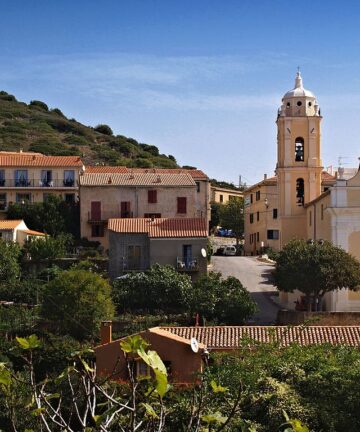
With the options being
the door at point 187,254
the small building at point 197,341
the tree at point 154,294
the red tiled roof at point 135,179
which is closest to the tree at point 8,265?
the tree at point 154,294

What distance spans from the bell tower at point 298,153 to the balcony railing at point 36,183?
16.5 m

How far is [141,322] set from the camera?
37188 mm

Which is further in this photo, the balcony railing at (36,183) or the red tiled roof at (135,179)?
the balcony railing at (36,183)

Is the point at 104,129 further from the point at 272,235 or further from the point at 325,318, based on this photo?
the point at 325,318

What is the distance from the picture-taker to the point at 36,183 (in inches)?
2360

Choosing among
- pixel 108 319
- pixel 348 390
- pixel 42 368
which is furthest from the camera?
pixel 108 319

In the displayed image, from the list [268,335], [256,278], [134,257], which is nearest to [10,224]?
[134,257]

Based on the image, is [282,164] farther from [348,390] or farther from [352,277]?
[348,390]

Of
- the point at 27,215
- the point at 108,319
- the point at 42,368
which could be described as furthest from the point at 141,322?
the point at 27,215

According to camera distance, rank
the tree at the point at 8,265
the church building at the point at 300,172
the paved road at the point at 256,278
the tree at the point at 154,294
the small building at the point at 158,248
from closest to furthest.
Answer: the tree at the point at 154,294 → the paved road at the point at 256,278 → the tree at the point at 8,265 → the small building at the point at 158,248 → the church building at the point at 300,172

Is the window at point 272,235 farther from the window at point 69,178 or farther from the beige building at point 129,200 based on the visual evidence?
the window at point 69,178

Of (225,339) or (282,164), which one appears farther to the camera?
(282,164)

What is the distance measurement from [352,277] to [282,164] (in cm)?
1135

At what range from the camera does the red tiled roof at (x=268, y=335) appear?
29109 millimetres
